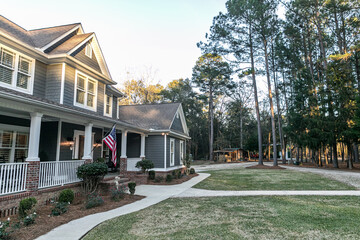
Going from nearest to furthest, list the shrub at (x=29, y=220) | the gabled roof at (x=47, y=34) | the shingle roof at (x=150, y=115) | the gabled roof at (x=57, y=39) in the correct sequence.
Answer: the shrub at (x=29, y=220)
the gabled roof at (x=57, y=39)
the gabled roof at (x=47, y=34)
the shingle roof at (x=150, y=115)

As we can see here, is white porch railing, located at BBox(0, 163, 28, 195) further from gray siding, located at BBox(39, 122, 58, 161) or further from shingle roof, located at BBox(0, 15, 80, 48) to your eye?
shingle roof, located at BBox(0, 15, 80, 48)

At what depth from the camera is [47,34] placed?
10578 millimetres

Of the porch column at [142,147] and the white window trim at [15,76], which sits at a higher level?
the white window trim at [15,76]

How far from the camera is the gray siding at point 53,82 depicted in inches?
352

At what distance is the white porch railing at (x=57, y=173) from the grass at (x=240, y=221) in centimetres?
322

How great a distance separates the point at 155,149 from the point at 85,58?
23.0ft

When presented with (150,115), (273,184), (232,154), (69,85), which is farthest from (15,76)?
(232,154)

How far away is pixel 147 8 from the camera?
15.0 metres

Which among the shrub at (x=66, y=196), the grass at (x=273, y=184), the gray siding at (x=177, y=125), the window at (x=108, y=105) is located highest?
the window at (x=108, y=105)

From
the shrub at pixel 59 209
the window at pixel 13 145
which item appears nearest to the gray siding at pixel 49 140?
the window at pixel 13 145

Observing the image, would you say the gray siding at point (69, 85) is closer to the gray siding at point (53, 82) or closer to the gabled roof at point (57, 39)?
the gray siding at point (53, 82)

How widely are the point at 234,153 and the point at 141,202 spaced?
A: 36007 mm

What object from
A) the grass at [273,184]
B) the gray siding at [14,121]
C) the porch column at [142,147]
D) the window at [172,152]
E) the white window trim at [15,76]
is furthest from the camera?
the window at [172,152]

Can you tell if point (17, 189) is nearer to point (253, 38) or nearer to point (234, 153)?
point (253, 38)
